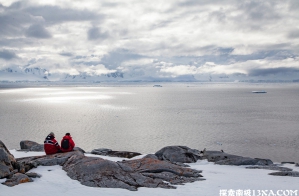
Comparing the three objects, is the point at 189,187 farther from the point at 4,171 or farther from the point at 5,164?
the point at 5,164

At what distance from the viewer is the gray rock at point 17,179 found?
11219 millimetres

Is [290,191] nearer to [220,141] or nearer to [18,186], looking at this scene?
[18,186]

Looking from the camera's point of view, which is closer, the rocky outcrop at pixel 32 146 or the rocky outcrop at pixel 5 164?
the rocky outcrop at pixel 5 164

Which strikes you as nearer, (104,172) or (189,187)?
(189,187)

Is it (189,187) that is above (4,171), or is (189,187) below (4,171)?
below

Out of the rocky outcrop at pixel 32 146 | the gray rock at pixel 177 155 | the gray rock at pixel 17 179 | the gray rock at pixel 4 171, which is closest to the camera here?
the gray rock at pixel 17 179

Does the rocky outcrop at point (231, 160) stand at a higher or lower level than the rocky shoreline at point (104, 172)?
lower

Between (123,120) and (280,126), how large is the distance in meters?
31.9

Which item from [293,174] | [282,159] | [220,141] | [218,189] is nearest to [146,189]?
[218,189]

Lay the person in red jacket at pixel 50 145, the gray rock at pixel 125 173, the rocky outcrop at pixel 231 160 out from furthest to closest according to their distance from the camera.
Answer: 1. the rocky outcrop at pixel 231 160
2. the person in red jacket at pixel 50 145
3. the gray rock at pixel 125 173

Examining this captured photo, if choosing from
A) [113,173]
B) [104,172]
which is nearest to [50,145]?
[104,172]

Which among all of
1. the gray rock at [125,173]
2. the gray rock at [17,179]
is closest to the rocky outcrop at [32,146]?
the gray rock at [125,173]

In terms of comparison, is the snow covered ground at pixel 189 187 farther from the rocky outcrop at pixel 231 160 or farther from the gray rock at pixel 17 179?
the rocky outcrop at pixel 231 160

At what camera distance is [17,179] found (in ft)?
38.0
